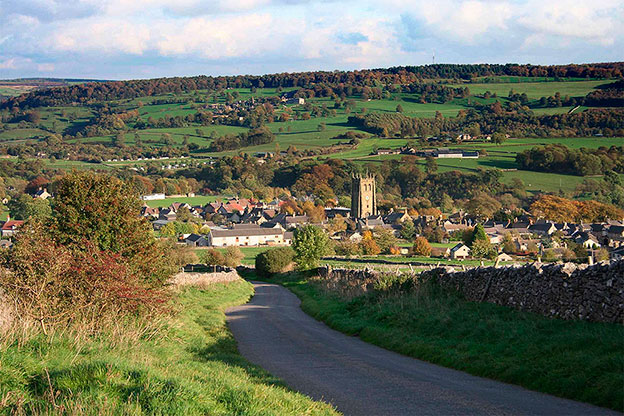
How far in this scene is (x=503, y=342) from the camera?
13.5 m

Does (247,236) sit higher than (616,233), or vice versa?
(616,233)

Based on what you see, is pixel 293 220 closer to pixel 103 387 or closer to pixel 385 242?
pixel 385 242

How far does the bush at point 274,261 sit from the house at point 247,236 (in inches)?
1568

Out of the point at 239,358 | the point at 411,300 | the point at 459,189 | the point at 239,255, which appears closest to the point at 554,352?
the point at 239,358

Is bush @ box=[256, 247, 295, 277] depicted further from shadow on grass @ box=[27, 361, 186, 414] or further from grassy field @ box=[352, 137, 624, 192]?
grassy field @ box=[352, 137, 624, 192]

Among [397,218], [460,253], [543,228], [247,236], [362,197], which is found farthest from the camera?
[362,197]

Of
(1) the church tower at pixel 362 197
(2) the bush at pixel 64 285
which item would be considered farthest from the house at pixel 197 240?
(2) the bush at pixel 64 285

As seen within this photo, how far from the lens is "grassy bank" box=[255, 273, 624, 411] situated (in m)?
10.3

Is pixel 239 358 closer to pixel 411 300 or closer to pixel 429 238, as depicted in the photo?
pixel 411 300

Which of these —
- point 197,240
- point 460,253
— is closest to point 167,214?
point 197,240

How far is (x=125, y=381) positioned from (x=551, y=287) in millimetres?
9319

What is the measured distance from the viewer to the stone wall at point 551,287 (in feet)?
40.4

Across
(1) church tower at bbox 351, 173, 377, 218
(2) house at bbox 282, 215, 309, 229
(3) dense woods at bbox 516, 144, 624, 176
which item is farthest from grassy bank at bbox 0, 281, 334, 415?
(1) church tower at bbox 351, 173, 377, 218

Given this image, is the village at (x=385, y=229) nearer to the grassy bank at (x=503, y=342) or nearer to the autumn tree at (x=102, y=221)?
the autumn tree at (x=102, y=221)
